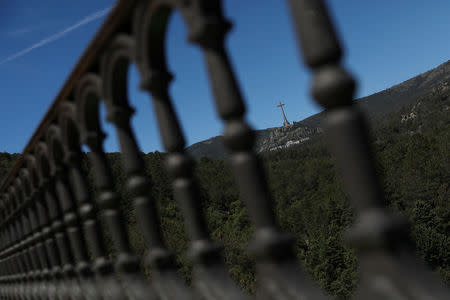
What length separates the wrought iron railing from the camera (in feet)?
3.83

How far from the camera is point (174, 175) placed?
69.4 inches

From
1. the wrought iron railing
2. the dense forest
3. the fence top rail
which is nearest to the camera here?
the wrought iron railing

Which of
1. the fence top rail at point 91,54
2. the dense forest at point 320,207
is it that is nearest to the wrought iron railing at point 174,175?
the fence top rail at point 91,54

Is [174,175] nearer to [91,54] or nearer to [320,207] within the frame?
[91,54]

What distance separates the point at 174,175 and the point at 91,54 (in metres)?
0.77

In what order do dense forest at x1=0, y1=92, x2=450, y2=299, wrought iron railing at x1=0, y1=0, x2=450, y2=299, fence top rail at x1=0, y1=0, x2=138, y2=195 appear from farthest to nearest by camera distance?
dense forest at x1=0, y1=92, x2=450, y2=299 → fence top rail at x1=0, y1=0, x2=138, y2=195 → wrought iron railing at x1=0, y1=0, x2=450, y2=299

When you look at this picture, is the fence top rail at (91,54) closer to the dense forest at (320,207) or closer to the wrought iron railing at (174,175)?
the wrought iron railing at (174,175)

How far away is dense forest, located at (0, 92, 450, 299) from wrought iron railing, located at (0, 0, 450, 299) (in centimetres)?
6194

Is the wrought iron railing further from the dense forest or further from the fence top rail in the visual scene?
the dense forest

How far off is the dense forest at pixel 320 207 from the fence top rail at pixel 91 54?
62073mm

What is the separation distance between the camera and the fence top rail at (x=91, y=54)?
1.88 metres

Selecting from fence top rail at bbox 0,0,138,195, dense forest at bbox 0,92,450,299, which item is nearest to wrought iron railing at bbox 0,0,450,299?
fence top rail at bbox 0,0,138,195

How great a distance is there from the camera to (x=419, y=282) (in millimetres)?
1115

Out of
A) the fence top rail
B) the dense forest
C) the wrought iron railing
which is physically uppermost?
the fence top rail
